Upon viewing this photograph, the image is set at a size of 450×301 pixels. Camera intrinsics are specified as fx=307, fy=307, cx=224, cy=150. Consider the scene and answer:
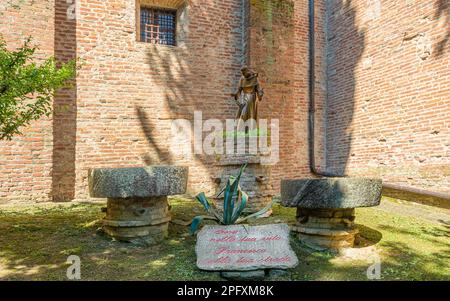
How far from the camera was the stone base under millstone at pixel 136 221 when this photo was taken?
4027 mm

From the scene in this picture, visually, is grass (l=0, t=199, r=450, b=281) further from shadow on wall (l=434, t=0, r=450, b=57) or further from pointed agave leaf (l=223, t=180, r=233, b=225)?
shadow on wall (l=434, t=0, r=450, b=57)

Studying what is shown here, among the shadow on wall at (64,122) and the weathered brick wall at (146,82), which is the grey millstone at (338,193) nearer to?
the weathered brick wall at (146,82)

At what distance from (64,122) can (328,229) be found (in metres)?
5.92

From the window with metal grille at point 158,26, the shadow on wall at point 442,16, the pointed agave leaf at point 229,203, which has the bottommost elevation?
the pointed agave leaf at point 229,203

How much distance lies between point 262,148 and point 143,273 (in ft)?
10.9

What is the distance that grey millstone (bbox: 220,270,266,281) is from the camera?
3.16 m

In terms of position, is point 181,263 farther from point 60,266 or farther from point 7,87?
point 7,87

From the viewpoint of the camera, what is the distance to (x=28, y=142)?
20.7 feet

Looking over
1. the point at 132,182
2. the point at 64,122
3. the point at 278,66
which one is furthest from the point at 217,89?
the point at 132,182

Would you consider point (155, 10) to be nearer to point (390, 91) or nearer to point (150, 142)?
point (150, 142)

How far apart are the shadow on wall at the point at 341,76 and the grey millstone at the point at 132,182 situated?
21.7ft

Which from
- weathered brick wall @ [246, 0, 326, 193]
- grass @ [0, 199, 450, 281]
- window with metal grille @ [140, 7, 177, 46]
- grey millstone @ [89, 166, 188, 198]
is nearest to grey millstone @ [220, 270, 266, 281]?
grass @ [0, 199, 450, 281]

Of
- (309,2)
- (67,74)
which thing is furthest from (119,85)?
(309,2)

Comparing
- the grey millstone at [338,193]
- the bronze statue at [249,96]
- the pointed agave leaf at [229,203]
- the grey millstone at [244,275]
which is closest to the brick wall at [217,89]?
the bronze statue at [249,96]
